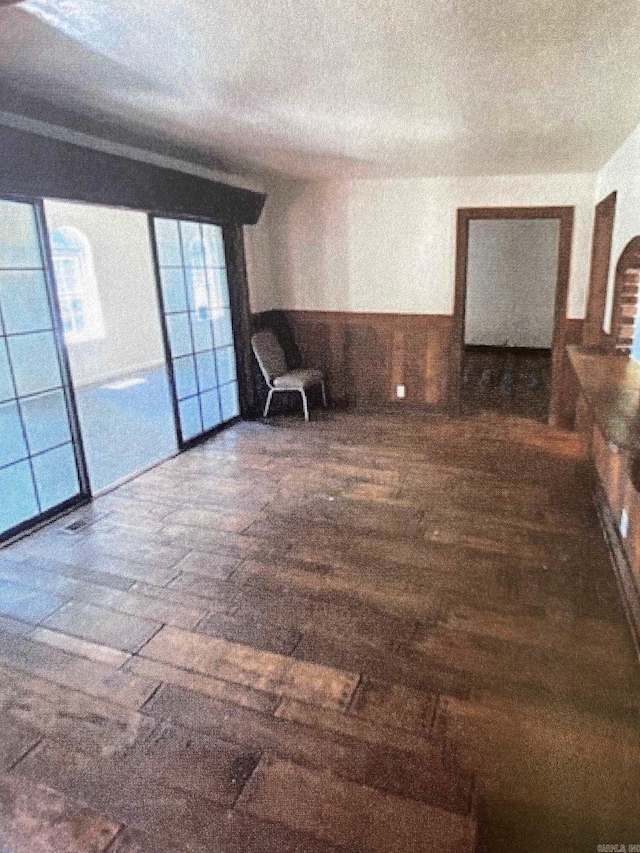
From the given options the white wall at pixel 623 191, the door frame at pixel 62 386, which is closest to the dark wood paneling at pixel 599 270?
the white wall at pixel 623 191

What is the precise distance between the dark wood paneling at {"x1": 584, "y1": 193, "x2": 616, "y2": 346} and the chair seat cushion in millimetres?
2451

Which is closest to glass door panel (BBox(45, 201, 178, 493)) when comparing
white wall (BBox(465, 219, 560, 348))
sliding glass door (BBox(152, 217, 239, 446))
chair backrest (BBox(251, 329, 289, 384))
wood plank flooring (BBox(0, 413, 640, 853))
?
sliding glass door (BBox(152, 217, 239, 446))

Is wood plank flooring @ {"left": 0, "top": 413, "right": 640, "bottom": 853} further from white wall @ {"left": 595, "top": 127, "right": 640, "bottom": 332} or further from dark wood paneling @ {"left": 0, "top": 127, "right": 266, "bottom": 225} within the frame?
dark wood paneling @ {"left": 0, "top": 127, "right": 266, "bottom": 225}

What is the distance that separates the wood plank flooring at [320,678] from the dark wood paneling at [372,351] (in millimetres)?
2104

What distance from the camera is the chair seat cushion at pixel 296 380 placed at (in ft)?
16.9

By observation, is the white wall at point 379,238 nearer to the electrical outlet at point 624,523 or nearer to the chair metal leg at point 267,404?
the chair metal leg at point 267,404

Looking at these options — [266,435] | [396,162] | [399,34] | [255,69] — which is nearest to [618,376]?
[399,34]

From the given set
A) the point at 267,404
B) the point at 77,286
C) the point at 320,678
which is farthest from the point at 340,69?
the point at 77,286

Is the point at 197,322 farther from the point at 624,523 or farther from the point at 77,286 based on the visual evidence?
the point at 624,523

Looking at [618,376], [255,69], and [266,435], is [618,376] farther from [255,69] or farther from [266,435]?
[266,435]

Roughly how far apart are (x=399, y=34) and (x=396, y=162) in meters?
2.52

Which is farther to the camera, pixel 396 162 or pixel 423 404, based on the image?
pixel 423 404

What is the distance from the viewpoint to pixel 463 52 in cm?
204

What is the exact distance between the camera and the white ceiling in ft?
5.73
